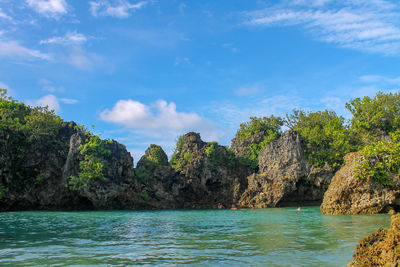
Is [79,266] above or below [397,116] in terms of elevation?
below

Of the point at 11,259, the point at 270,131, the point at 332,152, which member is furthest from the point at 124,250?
the point at 270,131

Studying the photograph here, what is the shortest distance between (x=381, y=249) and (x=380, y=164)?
16197 mm

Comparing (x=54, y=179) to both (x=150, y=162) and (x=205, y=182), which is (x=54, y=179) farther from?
(x=205, y=182)

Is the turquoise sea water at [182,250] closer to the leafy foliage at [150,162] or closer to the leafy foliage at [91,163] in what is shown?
the leafy foliage at [91,163]

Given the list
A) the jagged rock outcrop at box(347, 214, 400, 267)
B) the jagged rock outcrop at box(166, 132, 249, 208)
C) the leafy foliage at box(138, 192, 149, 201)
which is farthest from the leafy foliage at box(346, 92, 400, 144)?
the jagged rock outcrop at box(347, 214, 400, 267)

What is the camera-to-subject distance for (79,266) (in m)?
6.37

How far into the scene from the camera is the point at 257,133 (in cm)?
4203

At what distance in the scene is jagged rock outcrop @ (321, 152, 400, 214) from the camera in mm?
19047

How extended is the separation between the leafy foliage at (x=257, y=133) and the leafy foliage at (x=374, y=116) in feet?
30.9

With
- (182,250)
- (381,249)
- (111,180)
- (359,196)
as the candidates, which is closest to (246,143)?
(111,180)

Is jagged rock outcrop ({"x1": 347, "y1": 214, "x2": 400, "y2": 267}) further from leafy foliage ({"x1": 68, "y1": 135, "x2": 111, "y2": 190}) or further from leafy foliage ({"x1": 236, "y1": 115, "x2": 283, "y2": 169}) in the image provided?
leafy foliage ({"x1": 236, "y1": 115, "x2": 283, "y2": 169})

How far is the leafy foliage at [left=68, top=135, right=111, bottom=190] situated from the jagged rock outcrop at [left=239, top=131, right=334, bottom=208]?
14841mm

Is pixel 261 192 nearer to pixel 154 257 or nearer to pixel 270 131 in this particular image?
pixel 270 131

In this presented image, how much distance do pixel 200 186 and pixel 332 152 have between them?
14953mm
